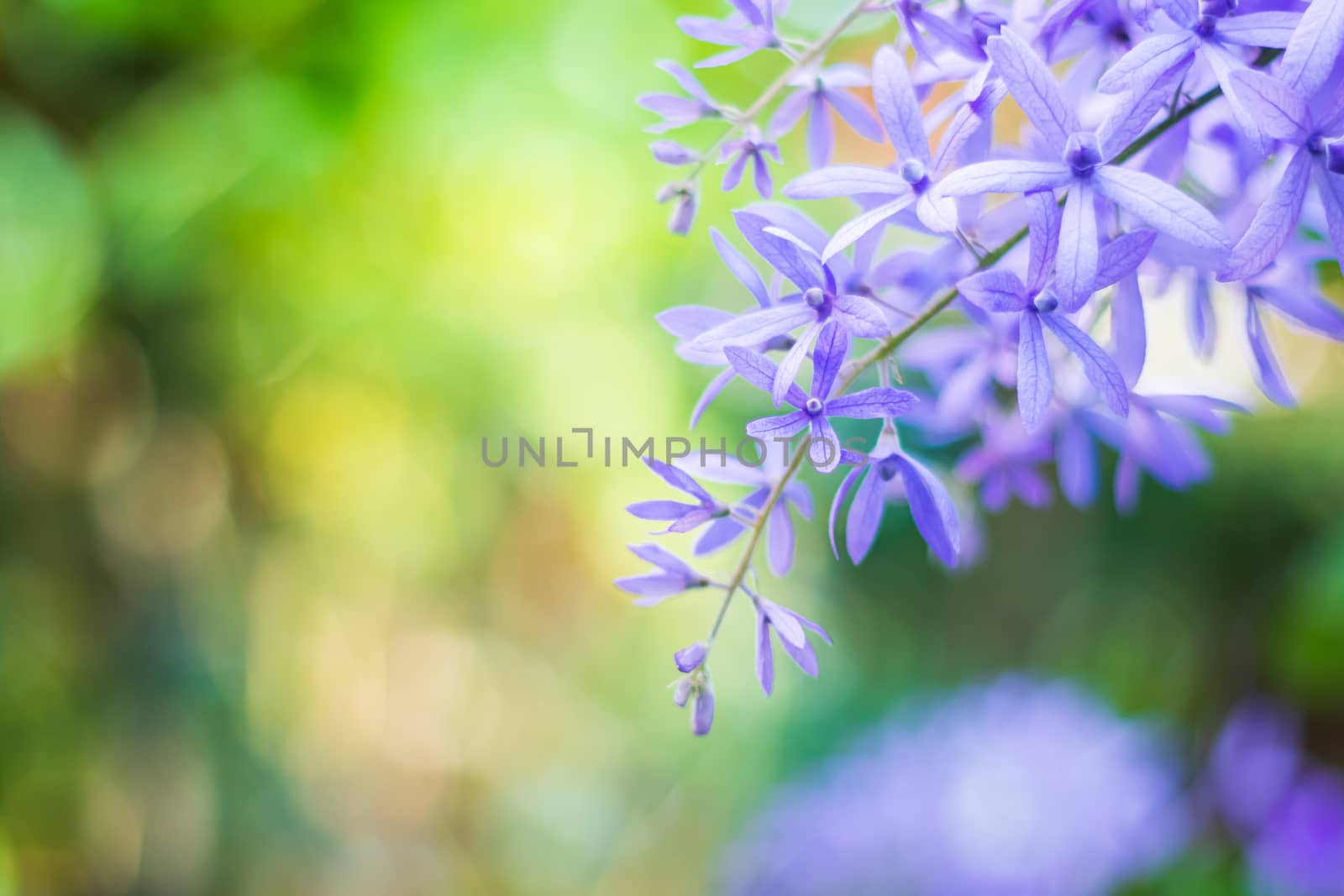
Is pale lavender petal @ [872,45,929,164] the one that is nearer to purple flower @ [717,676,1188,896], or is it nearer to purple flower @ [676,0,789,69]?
purple flower @ [676,0,789,69]

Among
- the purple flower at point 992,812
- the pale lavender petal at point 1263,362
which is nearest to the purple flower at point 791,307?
the pale lavender petal at point 1263,362

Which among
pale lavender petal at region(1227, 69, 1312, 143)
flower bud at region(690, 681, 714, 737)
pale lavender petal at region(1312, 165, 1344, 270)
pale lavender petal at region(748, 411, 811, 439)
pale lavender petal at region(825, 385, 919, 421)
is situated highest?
pale lavender petal at region(1227, 69, 1312, 143)

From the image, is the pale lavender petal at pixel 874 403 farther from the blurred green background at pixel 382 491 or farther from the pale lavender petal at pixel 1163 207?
the blurred green background at pixel 382 491

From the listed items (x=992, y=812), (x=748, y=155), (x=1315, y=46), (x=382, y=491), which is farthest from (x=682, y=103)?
(x=382, y=491)

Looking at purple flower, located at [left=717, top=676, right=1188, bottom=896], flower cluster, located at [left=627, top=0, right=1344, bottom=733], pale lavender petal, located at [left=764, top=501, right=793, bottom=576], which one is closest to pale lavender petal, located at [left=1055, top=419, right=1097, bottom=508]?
flower cluster, located at [left=627, top=0, right=1344, bottom=733]

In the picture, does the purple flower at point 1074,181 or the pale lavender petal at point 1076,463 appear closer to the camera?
the purple flower at point 1074,181

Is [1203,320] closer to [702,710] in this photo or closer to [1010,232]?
[1010,232]

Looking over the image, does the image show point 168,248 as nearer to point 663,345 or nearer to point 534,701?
point 663,345
